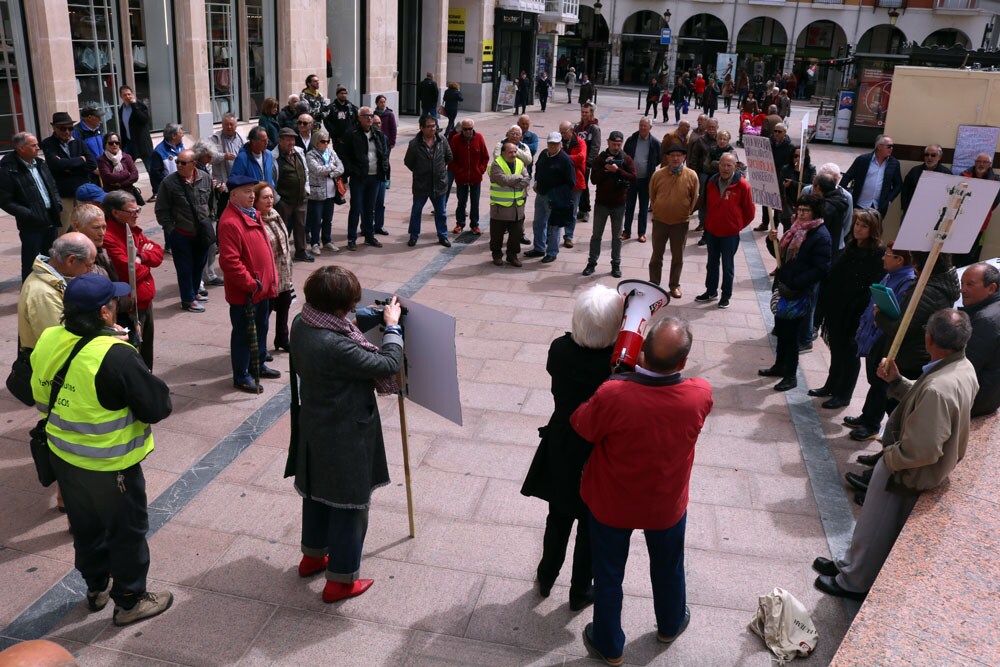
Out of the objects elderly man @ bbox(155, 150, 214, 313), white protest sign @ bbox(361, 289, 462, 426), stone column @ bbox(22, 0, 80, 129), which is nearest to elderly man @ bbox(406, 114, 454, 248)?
elderly man @ bbox(155, 150, 214, 313)

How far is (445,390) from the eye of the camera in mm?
4457

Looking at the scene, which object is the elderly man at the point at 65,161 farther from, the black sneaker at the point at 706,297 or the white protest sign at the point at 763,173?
the white protest sign at the point at 763,173

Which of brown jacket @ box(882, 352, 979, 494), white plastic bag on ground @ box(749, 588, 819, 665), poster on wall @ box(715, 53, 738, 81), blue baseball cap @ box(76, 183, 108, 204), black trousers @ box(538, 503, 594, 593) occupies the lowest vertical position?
white plastic bag on ground @ box(749, 588, 819, 665)

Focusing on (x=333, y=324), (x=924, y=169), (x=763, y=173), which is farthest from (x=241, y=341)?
(x=924, y=169)

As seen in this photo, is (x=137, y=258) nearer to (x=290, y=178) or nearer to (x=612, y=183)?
(x=290, y=178)

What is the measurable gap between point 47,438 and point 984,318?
198 inches

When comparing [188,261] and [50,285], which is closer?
[50,285]

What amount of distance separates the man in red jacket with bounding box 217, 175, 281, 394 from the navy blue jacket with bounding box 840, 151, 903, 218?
7.28 meters

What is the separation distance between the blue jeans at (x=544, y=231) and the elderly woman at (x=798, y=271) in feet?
13.3

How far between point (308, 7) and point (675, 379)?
60.6 feet

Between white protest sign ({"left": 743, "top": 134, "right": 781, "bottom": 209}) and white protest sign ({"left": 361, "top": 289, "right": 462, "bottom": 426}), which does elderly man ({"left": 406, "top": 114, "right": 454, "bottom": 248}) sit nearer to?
white protest sign ({"left": 743, "top": 134, "right": 781, "bottom": 209})

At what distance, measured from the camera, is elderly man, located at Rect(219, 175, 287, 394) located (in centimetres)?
648

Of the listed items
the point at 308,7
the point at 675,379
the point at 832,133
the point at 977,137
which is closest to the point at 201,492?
the point at 675,379

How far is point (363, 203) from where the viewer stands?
37.4 ft
